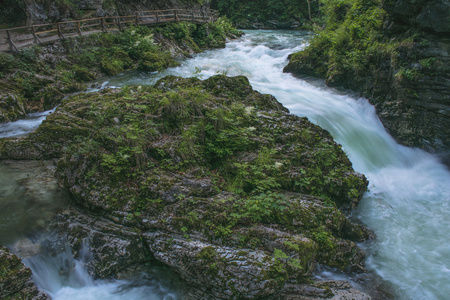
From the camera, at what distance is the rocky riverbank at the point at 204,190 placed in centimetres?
426

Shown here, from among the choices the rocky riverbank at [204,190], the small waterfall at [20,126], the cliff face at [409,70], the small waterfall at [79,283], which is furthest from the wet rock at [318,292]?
the small waterfall at [20,126]

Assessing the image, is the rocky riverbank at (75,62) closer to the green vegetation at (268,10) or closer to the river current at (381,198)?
the river current at (381,198)

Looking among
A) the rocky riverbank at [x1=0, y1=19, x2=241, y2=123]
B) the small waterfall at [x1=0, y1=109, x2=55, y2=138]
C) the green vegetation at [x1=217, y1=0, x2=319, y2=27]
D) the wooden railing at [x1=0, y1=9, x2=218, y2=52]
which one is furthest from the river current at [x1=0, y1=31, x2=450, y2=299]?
the green vegetation at [x1=217, y1=0, x2=319, y2=27]

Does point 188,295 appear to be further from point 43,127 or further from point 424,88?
point 424,88

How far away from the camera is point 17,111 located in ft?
28.7

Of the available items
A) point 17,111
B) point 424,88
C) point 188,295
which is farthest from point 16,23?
point 424,88

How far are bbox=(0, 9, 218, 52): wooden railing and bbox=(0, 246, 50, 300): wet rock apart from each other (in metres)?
10.4

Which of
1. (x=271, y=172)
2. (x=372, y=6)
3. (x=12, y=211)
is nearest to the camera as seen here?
(x=12, y=211)

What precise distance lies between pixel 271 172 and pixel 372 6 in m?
10.9

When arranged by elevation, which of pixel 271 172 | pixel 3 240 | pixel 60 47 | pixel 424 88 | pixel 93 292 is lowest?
pixel 93 292

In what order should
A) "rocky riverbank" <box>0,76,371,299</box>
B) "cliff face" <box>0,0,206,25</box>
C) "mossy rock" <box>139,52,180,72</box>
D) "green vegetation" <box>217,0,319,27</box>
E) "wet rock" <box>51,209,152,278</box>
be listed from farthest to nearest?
1. "green vegetation" <box>217,0,319,27</box>
2. "mossy rock" <box>139,52,180,72</box>
3. "cliff face" <box>0,0,206,25</box>
4. "wet rock" <box>51,209,152,278</box>
5. "rocky riverbank" <box>0,76,371,299</box>

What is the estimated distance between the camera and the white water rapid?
5.58 meters

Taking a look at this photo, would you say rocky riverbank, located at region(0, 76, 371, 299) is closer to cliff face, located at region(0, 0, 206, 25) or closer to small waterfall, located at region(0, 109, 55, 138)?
small waterfall, located at region(0, 109, 55, 138)

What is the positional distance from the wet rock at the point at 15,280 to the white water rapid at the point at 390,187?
19.3 ft
